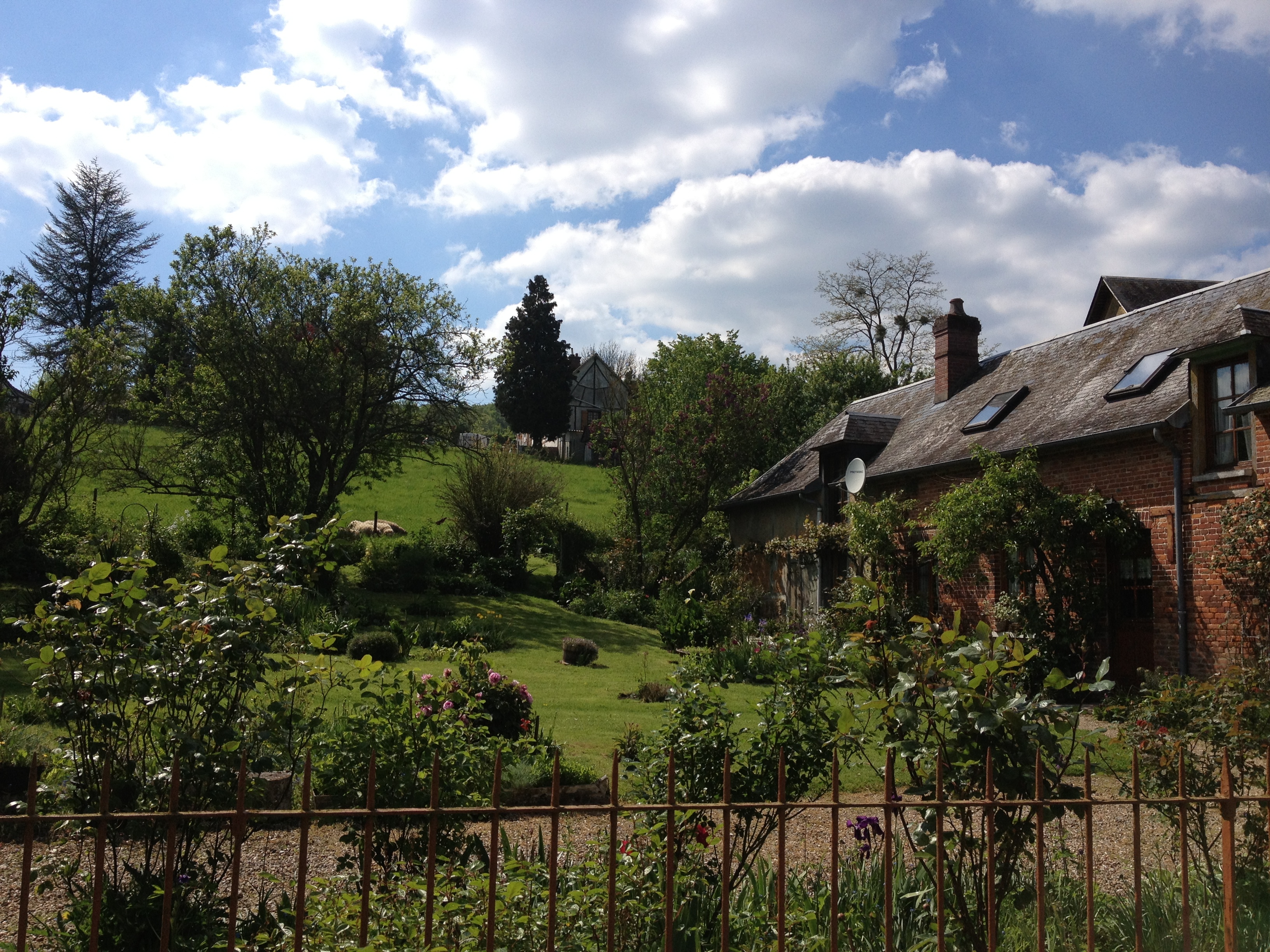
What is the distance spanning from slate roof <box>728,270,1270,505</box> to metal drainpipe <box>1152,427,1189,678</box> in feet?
1.31

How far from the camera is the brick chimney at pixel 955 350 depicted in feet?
64.7

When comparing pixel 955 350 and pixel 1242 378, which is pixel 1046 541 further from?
pixel 955 350

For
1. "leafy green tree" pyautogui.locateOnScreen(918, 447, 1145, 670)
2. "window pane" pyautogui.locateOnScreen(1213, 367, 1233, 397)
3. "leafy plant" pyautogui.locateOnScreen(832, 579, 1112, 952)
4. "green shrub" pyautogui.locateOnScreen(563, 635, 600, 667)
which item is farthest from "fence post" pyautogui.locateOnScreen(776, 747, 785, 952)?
"green shrub" pyautogui.locateOnScreen(563, 635, 600, 667)

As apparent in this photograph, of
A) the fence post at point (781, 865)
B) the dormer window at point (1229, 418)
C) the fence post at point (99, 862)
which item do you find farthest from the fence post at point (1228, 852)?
the dormer window at point (1229, 418)

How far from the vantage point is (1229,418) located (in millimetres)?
11656

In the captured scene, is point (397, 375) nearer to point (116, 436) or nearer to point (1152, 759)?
point (116, 436)

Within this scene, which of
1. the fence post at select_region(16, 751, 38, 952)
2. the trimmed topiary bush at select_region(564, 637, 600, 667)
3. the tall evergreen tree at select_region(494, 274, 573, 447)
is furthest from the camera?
the tall evergreen tree at select_region(494, 274, 573, 447)

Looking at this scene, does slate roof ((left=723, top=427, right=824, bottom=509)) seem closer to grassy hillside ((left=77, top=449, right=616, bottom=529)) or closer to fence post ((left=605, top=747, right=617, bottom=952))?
grassy hillside ((left=77, top=449, right=616, bottom=529))

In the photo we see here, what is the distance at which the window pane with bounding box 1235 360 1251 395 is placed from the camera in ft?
37.3

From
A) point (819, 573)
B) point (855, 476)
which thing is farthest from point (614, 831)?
point (819, 573)

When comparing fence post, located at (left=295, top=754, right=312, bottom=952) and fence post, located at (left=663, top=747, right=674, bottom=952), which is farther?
fence post, located at (left=663, top=747, right=674, bottom=952)

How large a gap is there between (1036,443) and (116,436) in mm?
19651

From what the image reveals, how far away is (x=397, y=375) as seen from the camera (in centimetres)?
2228

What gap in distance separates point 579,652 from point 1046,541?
7.59 metres
